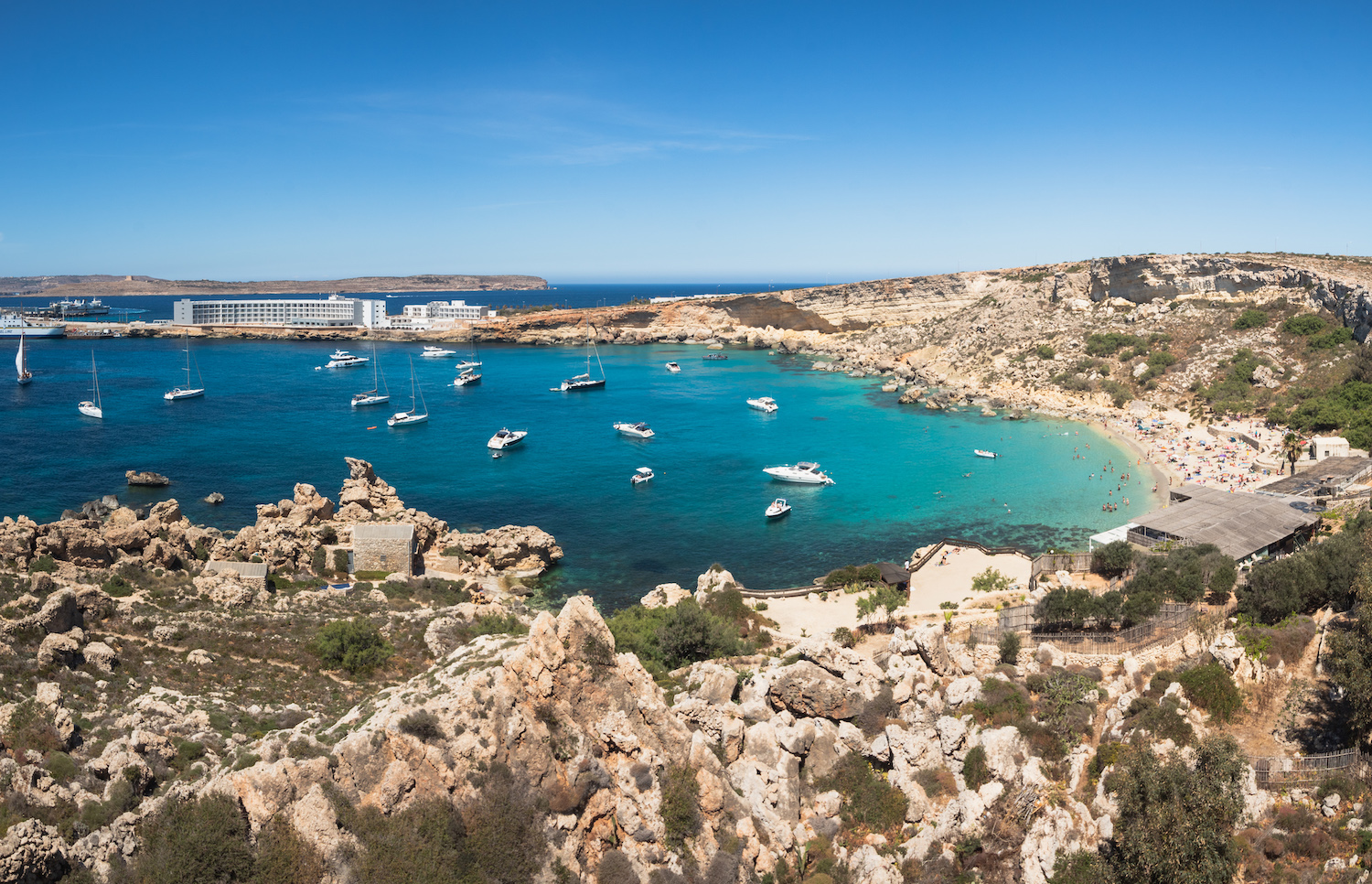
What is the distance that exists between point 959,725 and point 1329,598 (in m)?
12.0

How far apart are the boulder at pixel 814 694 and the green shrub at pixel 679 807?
14.9 feet

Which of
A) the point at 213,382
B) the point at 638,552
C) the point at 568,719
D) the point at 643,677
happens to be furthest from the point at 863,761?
the point at 213,382

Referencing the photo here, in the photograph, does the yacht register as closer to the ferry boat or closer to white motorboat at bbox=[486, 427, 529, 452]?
white motorboat at bbox=[486, 427, 529, 452]

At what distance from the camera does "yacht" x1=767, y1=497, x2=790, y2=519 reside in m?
47.0

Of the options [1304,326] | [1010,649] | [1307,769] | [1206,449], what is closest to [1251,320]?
[1304,326]

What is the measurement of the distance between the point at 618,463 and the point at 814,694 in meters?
42.8

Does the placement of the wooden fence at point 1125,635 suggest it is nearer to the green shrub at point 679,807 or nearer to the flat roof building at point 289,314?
the green shrub at point 679,807

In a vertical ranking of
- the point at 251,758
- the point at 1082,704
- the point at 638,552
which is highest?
the point at 251,758

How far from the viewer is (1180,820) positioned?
1343 centimetres

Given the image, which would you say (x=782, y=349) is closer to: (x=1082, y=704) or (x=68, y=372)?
(x=68, y=372)

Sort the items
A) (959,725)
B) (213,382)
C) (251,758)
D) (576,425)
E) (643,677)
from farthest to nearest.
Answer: (213,382), (576,425), (959,725), (643,677), (251,758)

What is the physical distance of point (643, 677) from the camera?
15.9 meters

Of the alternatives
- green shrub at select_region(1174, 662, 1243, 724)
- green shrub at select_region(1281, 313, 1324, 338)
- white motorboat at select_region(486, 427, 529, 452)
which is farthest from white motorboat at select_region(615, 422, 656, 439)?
green shrub at select_region(1281, 313, 1324, 338)

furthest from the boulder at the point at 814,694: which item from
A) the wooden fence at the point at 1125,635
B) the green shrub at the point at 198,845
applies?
the green shrub at the point at 198,845
